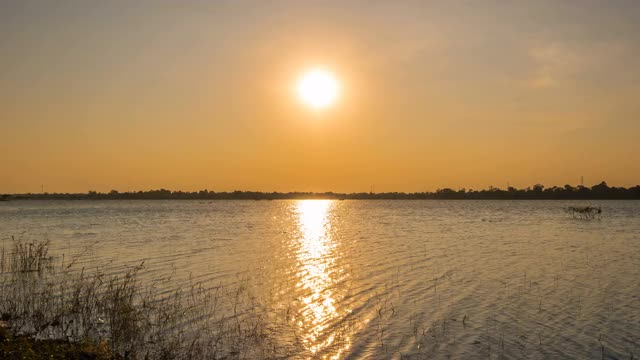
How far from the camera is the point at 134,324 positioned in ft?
54.3

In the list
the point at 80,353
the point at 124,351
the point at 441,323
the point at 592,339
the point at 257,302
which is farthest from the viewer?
the point at 257,302

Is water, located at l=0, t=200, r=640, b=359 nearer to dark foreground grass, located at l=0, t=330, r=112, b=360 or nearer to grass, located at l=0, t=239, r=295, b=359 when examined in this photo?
grass, located at l=0, t=239, r=295, b=359

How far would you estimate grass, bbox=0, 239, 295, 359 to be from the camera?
572 inches

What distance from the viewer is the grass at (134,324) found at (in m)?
14.5

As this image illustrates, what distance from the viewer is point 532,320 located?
773 inches

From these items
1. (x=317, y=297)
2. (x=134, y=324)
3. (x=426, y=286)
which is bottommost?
(x=317, y=297)

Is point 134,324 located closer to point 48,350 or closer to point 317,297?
point 48,350

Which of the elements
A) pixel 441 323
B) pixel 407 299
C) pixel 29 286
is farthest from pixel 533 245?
pixel 29 286

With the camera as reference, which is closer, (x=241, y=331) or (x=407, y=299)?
(x=241, y=331)

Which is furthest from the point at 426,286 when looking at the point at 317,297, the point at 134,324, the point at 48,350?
the point at 48,350

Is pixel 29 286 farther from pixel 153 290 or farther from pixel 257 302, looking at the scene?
pixel 257 302

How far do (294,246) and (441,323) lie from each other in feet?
101

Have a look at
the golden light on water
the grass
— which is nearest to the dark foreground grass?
the grass

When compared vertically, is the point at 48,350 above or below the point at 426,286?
above
